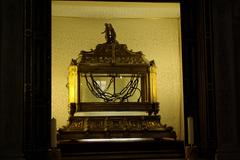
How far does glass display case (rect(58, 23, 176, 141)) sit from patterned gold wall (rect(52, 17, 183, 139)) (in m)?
0.84

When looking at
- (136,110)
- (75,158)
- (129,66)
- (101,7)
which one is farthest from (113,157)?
(101,7)

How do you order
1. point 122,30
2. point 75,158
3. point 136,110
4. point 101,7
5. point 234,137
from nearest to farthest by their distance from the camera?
point 234,137 < point 75,158 < point 136,110 < point 101,7 < point 122,30

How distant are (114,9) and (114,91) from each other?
138cm

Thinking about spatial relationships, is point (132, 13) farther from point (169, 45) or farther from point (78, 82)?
point (78, 82)

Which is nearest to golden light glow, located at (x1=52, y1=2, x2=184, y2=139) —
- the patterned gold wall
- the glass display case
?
the patterned gold wall

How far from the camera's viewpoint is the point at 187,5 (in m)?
5.85

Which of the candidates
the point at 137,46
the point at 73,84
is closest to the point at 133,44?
the point at 137,46

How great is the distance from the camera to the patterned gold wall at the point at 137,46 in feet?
25.6

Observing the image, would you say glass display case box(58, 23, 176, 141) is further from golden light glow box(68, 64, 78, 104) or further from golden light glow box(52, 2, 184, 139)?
golden light glow box(52, 2, 184, 139)

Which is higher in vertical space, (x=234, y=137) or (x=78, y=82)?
(x=78, y=82)

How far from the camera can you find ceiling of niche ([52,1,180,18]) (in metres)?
7.41

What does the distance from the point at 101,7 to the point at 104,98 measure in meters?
1.50

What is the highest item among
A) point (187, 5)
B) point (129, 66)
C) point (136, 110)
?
point (187, 5)
